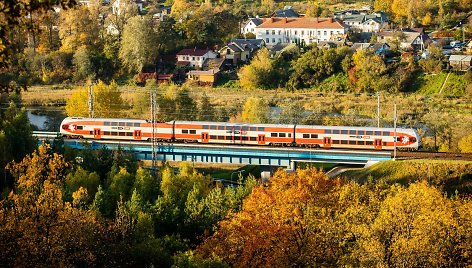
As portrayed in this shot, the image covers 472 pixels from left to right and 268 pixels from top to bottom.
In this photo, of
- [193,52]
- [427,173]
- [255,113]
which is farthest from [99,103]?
[427,173]

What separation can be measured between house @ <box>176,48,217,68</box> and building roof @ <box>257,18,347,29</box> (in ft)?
20.9

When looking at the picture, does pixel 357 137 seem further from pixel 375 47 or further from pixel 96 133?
pixel 375 47

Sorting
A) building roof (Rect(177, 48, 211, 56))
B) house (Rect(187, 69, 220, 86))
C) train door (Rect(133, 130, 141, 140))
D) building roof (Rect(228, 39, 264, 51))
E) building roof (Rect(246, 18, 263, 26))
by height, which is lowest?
train door (Rect(133, 130, 141, 140))

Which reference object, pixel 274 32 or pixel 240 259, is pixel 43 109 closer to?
pixel 274 32

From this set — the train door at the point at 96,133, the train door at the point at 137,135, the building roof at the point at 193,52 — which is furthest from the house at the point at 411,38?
the train door at the point at 96,133

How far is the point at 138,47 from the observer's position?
55938mm

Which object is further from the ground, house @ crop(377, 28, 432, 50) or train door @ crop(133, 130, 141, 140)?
house @ crop(377, 28, 432, 50)

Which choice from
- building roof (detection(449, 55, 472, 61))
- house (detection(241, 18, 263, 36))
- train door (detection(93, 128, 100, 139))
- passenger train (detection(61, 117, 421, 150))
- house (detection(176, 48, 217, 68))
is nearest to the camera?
passenger train (detection(61, 117, 421, 150))

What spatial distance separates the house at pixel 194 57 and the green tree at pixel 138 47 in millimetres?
2257

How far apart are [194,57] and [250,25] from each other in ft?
27.6

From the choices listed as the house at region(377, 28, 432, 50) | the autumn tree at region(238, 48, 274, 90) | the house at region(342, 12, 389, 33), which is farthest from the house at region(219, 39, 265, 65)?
the house at region(377, 28, 432, 50)

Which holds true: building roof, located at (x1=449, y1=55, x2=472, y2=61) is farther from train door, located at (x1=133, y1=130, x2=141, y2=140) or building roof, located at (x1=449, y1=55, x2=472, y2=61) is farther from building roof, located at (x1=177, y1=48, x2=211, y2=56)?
train door, located at (x1=133, y1=130, x2=141, y2=140)

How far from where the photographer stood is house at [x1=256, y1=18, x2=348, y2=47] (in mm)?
58088

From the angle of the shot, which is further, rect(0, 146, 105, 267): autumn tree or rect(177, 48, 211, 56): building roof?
rect(177, 48, 211, 56): building roof
